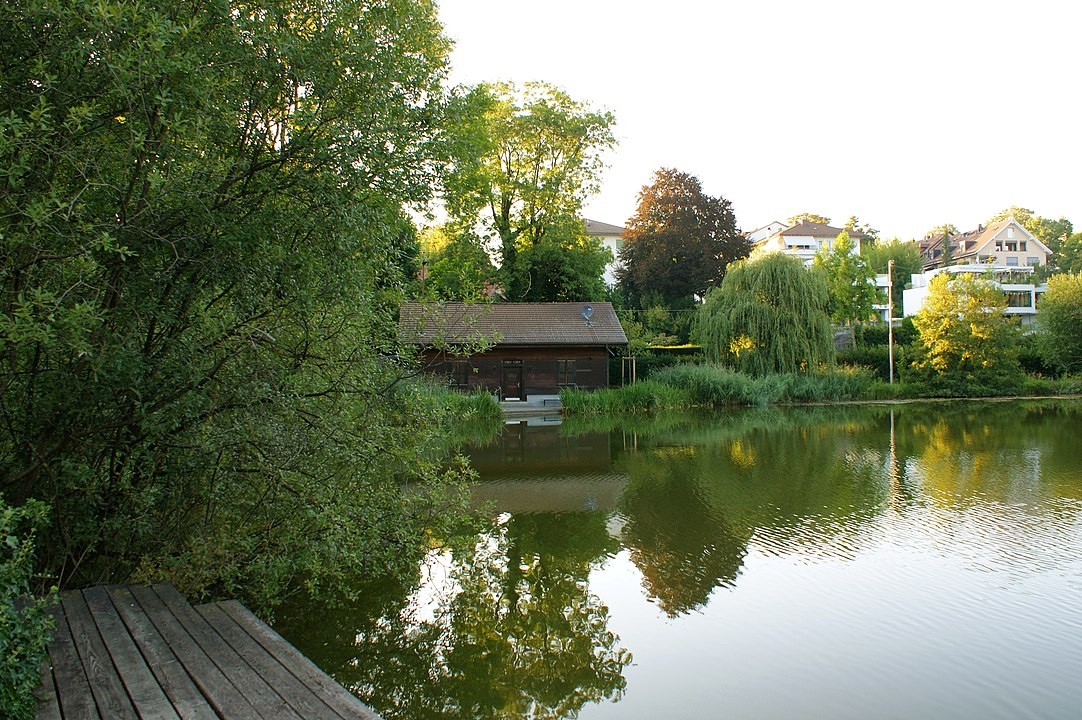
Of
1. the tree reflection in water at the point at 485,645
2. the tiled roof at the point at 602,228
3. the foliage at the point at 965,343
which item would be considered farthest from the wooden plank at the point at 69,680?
the tiled roof at the point at 602,228

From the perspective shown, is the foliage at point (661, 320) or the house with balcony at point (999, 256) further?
the house with balcony at point (999, 256)

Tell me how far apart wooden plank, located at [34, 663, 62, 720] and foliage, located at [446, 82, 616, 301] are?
97.7 feet

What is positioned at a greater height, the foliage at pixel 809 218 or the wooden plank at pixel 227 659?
the foliage at pixel 809 218

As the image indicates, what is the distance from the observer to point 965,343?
3266 cm

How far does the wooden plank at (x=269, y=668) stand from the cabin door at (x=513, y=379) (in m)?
25.8

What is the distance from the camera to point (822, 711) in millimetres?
5059

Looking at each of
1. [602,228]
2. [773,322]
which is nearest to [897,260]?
[602,228]

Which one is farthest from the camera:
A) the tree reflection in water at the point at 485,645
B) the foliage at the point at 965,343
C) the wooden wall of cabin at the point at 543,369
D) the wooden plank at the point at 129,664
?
the foliage at the point at 965,343

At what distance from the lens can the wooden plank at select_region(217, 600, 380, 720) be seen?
3.61 metres

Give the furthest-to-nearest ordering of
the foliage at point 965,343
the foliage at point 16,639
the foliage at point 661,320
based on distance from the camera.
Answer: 1. the foliage at point 661,320
2. the foliage at point 965,343
3. the foliage at point 16,639

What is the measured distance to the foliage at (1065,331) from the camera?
34.8 meters

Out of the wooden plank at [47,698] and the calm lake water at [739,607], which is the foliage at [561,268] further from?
the wooden plank at [47,698]

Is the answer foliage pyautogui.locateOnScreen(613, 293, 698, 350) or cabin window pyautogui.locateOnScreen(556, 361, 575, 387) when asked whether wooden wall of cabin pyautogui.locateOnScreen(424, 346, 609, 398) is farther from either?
foliage pyautogui.locateOnScreen(613, 293, 698, 350)

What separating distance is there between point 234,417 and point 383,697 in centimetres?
220
